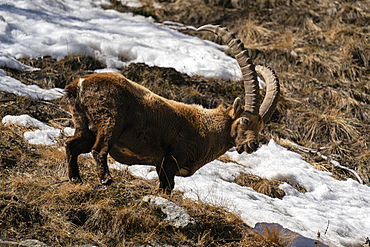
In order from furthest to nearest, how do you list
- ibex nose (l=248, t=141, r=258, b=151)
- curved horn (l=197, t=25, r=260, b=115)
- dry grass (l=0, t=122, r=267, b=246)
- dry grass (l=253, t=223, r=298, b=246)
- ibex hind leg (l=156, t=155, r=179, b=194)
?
ibex nose (l=248, t=141, r=258, b=151), curved horn (l=197, t=25, r=260, b=115), ibex hind leg (l=156, t=155, r=179, b=194), dry grass (l=253, t=223, r=298, b=246), dry grass (l=0, t=122, r=267, b=246)

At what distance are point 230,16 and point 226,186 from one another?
417 inches

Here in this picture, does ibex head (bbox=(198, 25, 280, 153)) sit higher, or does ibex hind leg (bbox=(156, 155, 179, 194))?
ibex head (bbox=(198, 25, 280, 153))

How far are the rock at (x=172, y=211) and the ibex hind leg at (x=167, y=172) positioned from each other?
0.40 m

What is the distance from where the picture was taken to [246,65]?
6.01 meters

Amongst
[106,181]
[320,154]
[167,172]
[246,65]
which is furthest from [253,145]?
[320,154]

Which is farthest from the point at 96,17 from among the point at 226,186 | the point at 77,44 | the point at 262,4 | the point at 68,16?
the point at 226,186

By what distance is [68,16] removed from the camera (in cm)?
1455

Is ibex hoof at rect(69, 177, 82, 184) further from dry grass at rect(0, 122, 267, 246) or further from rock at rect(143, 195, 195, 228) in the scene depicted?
rock at rect(143, 195, 195, 228)

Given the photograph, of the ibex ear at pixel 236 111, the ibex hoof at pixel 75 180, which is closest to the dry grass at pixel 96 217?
the ibex hoof at pixel 75 180

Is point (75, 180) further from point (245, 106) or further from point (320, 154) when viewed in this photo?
point (320, 154)

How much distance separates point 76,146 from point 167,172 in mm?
1270

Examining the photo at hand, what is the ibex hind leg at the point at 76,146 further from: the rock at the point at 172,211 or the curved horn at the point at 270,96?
the curved horn at the point at 270,96

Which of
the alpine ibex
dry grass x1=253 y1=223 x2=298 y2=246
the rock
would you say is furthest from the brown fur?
dry grass x1=253 y1=223 x2=298 y2=246

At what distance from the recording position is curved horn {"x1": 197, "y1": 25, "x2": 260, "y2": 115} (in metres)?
5.95
